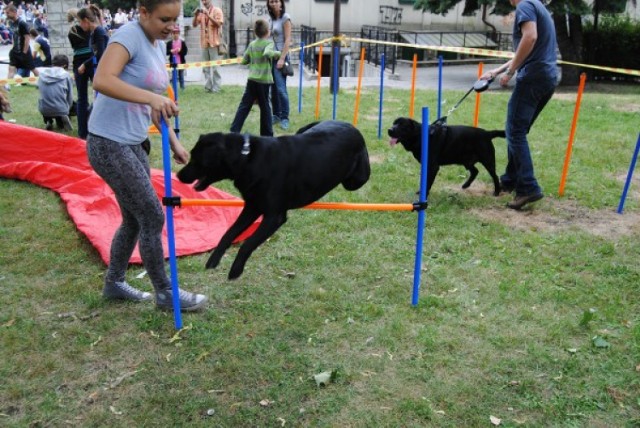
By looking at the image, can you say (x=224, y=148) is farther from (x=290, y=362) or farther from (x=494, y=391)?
(x=494, y=391)

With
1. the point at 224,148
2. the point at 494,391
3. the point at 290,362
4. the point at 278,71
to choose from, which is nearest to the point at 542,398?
the point at 494,391

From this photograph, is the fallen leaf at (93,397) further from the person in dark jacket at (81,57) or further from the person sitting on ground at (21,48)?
the person sitting on ground at (21,48)

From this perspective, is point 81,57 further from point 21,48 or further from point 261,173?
point 261,173

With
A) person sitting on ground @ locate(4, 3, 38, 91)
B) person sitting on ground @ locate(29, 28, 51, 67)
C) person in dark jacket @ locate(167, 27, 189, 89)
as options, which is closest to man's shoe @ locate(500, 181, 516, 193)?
person in dark jacket @ locate(167, 27, 189, 89)

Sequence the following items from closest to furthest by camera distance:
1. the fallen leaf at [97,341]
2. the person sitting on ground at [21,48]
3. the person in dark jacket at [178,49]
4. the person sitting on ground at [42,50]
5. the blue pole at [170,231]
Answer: the blue pole at [170,231] → the fallen leaf at [97,341] → the person sitting on ground at [21,48] → the person in dark jacket at [178,49] → the person sitting on ground at [42,50]

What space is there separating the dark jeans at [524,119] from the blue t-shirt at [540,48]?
0.08 meters

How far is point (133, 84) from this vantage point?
3.07 m

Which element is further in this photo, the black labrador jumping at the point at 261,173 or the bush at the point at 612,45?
the bush at the point at 612,45

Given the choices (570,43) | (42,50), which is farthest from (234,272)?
(570,43)

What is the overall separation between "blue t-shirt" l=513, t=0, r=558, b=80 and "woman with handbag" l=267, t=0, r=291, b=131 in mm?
4401

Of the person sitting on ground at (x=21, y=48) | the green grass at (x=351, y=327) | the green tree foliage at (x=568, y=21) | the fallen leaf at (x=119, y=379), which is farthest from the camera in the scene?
the green tree foliage at (x=568, y=21)

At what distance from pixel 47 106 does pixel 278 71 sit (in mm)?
3637

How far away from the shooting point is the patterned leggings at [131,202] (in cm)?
328

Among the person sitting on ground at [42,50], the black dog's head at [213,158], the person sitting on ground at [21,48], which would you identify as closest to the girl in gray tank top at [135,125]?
the black dog's head at [213,158]
